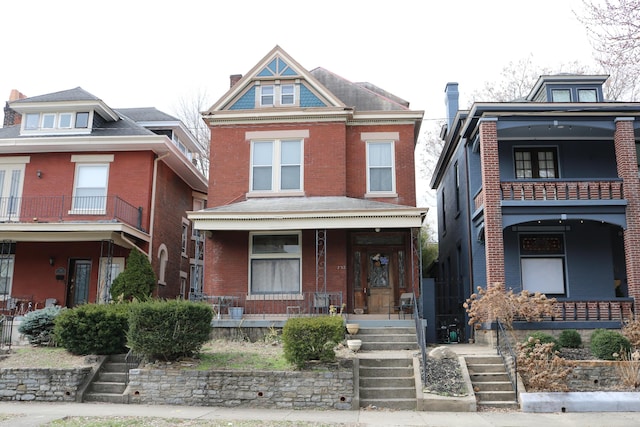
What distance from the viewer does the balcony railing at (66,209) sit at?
1812cm

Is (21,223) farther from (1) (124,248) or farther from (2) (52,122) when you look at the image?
(2) (52,122)

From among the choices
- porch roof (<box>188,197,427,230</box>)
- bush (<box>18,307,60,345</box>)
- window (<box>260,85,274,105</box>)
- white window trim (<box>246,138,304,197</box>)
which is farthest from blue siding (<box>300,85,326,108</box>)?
bush (<box>18,307,60,345</box>)

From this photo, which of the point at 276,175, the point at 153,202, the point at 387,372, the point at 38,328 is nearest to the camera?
the point at 387,372

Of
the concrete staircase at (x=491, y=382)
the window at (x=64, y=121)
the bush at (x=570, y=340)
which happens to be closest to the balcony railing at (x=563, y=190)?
the bush at (x=570, y=340)

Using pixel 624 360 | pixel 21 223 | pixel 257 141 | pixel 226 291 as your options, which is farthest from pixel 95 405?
pixel 624 360

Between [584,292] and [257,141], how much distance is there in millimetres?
11114

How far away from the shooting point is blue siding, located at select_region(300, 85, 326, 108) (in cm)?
1816

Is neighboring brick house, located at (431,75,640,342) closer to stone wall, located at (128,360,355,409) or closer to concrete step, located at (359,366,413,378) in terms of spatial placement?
concrete step, located at (359,366,413,378)

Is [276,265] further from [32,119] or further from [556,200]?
[32,119]

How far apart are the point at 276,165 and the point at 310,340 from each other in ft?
26.8

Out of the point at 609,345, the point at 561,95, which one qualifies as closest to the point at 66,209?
the point at 609,345

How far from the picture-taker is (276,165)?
1797 centimetres

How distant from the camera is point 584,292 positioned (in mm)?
15938

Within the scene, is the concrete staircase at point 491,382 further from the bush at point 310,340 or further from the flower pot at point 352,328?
the bush at point 310,340
